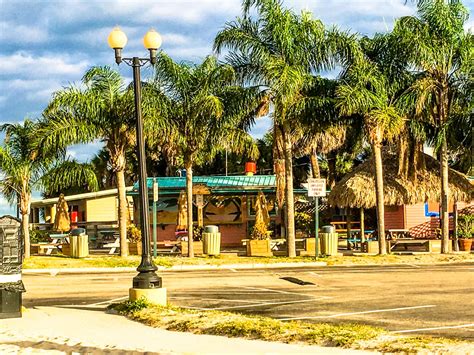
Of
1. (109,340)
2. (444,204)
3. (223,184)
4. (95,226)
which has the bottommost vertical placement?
(109,340)

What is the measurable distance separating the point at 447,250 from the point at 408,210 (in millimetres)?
7911

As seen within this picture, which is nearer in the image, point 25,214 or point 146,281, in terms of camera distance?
point 146,281

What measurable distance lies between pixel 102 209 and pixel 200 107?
16.5 metres

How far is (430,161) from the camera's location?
3369 centimetres

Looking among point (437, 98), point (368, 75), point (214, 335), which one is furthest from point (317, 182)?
point (214, 335)

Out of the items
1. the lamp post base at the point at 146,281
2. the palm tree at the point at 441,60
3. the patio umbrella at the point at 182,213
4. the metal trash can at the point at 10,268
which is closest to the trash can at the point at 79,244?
the patio umbrella at the point at 182,213

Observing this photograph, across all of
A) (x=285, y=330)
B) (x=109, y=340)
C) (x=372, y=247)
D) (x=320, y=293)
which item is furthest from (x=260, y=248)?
(x=109, y=340)

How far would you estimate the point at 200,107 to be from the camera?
88.7 ft

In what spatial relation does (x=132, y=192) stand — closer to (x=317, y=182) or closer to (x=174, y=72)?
(x=174, y=72)

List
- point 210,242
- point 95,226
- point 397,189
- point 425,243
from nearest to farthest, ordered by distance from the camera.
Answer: point 210,242
point 425,243
point 397,189
point 95,226

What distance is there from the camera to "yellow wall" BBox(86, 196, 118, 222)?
4128 cm

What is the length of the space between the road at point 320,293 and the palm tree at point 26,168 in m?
6.38

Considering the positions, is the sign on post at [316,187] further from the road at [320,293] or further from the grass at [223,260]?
the road at [320,293]

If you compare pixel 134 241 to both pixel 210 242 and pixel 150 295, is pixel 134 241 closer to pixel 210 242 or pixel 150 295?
pixel 210 242
